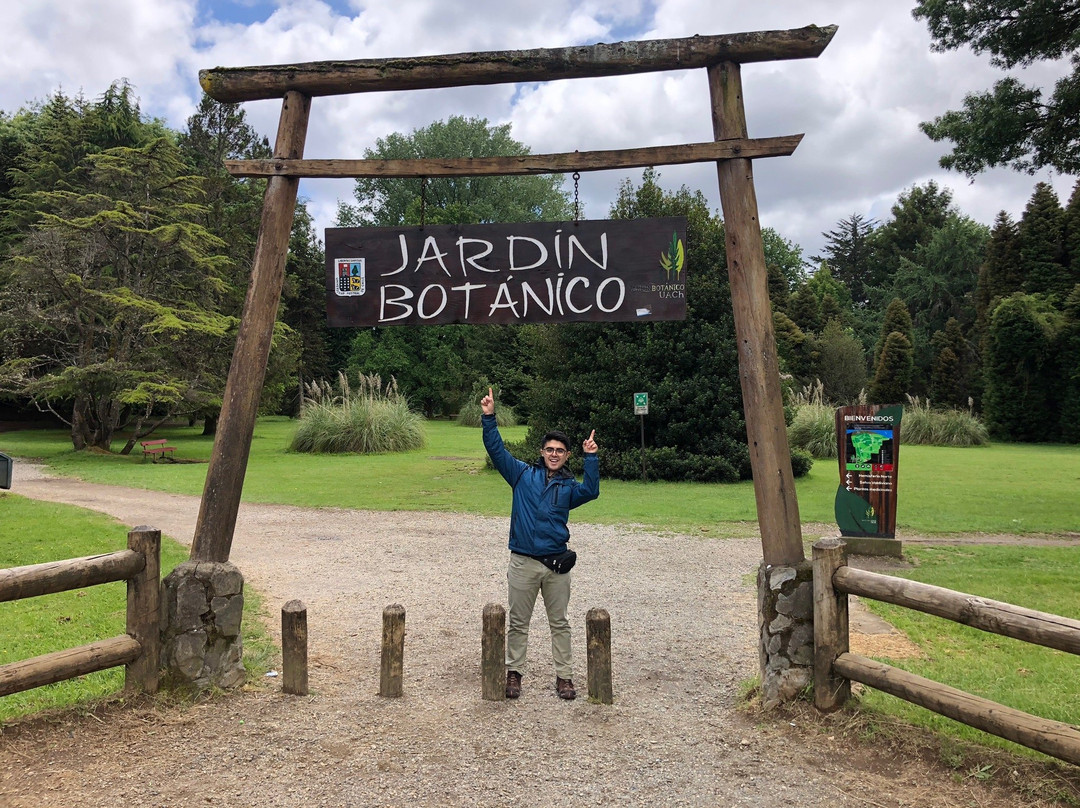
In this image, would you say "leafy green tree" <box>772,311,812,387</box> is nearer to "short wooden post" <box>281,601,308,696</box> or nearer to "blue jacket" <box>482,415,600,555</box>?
"blue jacket" <box>482,415,600,555</box>

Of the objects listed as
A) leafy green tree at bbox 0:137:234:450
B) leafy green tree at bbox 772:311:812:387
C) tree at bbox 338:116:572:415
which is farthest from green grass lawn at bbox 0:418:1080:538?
tree at bbox 338:116:572:415

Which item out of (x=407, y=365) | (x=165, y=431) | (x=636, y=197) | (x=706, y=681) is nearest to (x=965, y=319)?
(x=407, y=365)

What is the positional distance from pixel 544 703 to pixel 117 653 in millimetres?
2365

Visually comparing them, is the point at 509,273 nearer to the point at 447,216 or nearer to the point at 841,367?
the point at 841,367

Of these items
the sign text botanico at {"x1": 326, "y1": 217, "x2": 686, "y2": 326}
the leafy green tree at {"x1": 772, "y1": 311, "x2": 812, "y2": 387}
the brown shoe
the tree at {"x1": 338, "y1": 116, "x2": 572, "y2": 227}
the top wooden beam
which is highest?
the tree at {"x1": 338, "y1": 116, "x2": 572, "y2": 227}

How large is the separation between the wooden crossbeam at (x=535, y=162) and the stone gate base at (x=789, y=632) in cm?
243

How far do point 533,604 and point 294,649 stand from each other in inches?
56.9

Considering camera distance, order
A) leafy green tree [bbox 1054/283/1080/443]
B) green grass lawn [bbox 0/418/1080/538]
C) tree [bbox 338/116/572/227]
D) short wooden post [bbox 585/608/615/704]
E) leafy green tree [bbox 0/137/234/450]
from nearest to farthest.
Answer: short wooden post [bbox 585/608/615/704], green grass lawn [bbox 0/418/1080/538], leafy green tree [bbox 0/137/234/450], leafy green tree [bbox 1054/283/1080/443], tree [bbox 338/116/572/227]

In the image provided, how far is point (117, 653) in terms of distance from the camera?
14.1 ft

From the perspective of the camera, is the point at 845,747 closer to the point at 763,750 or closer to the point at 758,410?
the point at 763,750

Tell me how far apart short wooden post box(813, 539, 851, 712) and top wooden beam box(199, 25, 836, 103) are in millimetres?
2852

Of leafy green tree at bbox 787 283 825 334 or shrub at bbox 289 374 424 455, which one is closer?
shrub at bbox 289 374 424 455

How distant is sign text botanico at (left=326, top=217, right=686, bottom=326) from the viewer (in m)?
4.91

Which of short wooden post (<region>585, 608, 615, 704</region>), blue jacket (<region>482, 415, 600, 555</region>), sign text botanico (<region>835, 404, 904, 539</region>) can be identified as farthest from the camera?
sign text botanico (<region>835, 404, 904, 539</region>)
